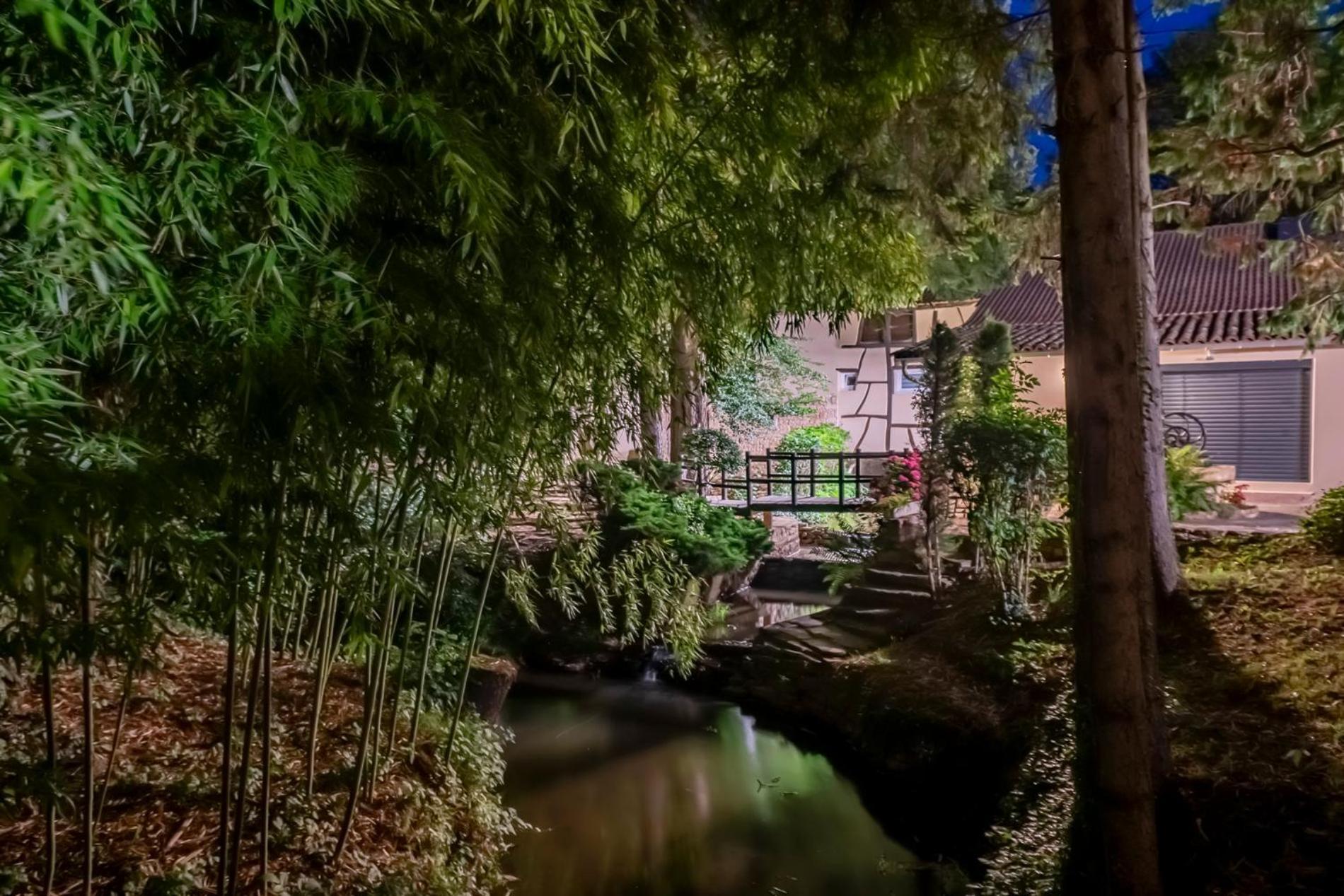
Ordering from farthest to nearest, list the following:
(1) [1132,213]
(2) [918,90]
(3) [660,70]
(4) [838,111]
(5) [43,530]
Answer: (2) [918,90] < (4) [838,111] < (3) [660,70] < (1) [1132,213] < (5) [43,530]

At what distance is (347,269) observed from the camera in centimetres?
177

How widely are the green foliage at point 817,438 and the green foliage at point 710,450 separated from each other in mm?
2677

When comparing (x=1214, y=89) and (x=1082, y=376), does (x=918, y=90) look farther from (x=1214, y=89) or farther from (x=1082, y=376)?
(x=1214, y=89)

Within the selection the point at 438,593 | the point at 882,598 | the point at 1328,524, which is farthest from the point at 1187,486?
the point at 438,593

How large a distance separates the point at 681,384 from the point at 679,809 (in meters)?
2.86

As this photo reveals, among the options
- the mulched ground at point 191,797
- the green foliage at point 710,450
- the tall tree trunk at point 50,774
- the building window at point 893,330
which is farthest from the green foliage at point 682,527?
the building window at point 893,330

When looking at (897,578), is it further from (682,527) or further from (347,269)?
(347,269)

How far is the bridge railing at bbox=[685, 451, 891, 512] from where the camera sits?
8.98 meters

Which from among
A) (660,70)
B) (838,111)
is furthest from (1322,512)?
(660,70)

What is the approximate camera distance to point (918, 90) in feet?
11.7

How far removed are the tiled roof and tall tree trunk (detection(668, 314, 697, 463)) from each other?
7.67ft

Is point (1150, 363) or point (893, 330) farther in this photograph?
point (893, 330)

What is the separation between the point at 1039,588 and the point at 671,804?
2702 mm

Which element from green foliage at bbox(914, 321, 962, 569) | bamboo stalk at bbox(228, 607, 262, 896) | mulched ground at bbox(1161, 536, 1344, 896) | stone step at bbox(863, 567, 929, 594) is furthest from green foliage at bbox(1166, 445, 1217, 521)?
bamboo stalk at bbox(228, 607, 262, 896)
